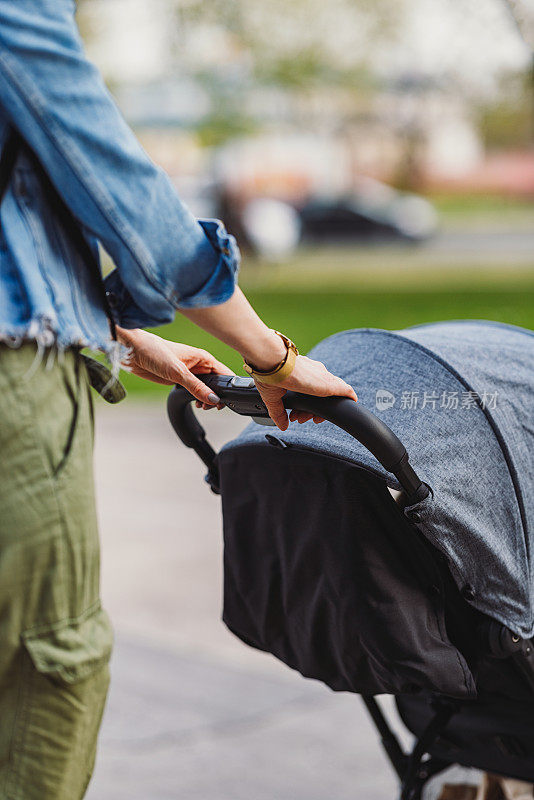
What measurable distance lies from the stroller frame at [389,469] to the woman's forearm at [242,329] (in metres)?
0.20

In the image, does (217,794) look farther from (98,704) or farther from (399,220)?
(399,220)

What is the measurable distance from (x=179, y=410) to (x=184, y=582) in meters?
2.68

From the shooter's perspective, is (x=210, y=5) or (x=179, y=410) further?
(x=210, y=5)

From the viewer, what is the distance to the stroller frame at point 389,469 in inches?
76.4

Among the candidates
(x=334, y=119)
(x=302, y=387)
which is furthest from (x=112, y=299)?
(x=334, y=119)

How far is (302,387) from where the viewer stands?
1860mm

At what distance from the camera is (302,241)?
3203cm

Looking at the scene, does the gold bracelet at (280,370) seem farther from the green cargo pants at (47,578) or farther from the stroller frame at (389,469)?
the green cargo pants at (47,578)

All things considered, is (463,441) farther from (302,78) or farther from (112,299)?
(302,78)

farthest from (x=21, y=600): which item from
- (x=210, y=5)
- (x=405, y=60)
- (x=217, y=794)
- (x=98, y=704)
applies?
(x=405, y=60)

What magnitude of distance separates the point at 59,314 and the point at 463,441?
1005 millimetres

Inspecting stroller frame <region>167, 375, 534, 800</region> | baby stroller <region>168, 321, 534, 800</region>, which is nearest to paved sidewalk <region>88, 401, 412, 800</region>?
stroller frame <region>167, 375, 534, 800</region>

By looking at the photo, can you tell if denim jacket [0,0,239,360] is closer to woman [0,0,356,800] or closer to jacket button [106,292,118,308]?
woman [0,0,356,800]

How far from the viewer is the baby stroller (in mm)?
2092
